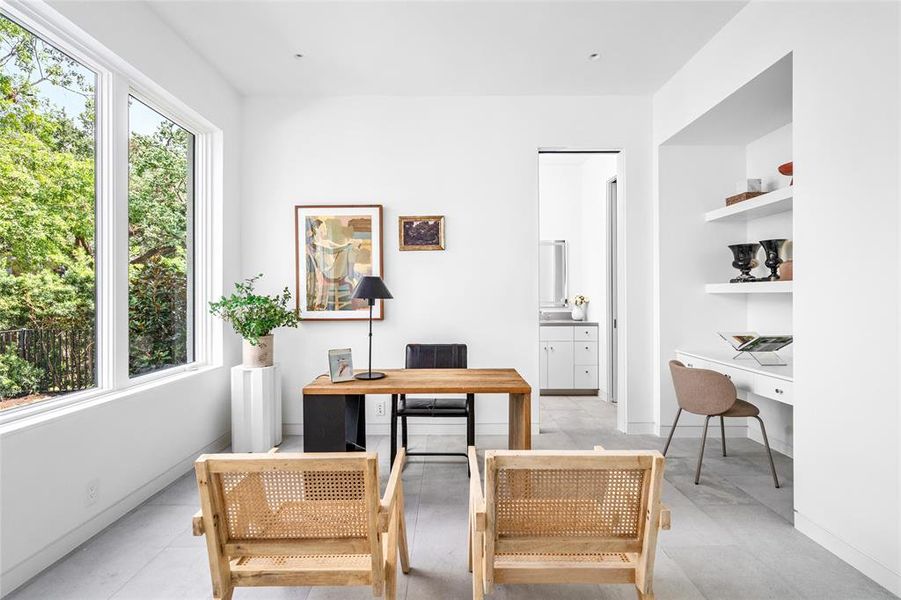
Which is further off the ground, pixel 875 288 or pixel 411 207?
pixel 411 207

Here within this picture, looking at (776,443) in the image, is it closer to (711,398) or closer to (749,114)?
(711,398)

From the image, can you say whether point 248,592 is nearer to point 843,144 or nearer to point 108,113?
point 108,113

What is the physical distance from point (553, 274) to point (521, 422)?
361cm

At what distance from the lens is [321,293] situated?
3.90 meters

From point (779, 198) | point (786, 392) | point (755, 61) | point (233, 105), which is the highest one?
point (233, 105)

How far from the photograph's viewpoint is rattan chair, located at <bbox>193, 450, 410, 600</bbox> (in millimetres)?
1310

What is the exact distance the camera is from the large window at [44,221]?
1.98m

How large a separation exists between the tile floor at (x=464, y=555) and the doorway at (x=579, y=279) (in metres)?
1.99

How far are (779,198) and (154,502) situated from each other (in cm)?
429

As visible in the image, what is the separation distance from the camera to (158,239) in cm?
302

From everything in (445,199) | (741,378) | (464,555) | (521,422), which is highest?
(445,199)

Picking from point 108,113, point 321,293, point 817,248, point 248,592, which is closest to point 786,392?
point 817,248

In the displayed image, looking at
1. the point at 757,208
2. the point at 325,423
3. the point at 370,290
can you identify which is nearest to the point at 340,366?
the point at 325,423

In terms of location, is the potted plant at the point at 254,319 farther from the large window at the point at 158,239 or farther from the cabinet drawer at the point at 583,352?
the cabinet drawer at the point at 583,352
